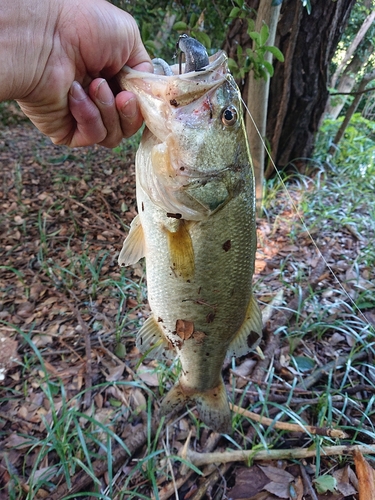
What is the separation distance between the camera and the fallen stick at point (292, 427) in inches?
73.4

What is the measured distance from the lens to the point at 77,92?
1.43 metres

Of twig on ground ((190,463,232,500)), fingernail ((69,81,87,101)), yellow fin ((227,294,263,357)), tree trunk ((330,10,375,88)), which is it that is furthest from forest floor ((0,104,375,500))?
tree trunk ((330,10,375,88))

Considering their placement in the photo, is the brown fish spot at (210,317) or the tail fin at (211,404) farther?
the tail fin at (211,404)

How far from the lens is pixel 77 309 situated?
114 inches

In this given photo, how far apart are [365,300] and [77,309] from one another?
2.46 m

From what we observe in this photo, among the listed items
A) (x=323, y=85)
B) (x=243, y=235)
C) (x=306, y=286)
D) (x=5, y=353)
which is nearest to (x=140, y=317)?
(x=5, y=353)

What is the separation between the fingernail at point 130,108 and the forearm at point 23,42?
1.21 feet

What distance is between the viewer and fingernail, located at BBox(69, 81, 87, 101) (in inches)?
56.2

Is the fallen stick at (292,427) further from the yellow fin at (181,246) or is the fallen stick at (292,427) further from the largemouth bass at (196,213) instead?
the yellow fin at (181,246)

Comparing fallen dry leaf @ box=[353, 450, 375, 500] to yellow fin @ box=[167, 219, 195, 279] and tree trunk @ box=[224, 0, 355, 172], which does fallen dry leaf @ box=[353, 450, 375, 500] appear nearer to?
yellow fin @ box=[167, 219, 195, 279]

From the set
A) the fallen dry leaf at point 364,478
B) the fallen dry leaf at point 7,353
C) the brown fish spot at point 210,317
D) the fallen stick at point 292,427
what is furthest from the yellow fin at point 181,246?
the fallen dry leaf at point 7,353

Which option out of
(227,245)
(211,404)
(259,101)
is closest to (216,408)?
(211,404)

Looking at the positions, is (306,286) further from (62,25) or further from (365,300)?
(62,25)

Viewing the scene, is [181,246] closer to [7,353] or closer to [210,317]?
[210,317]
